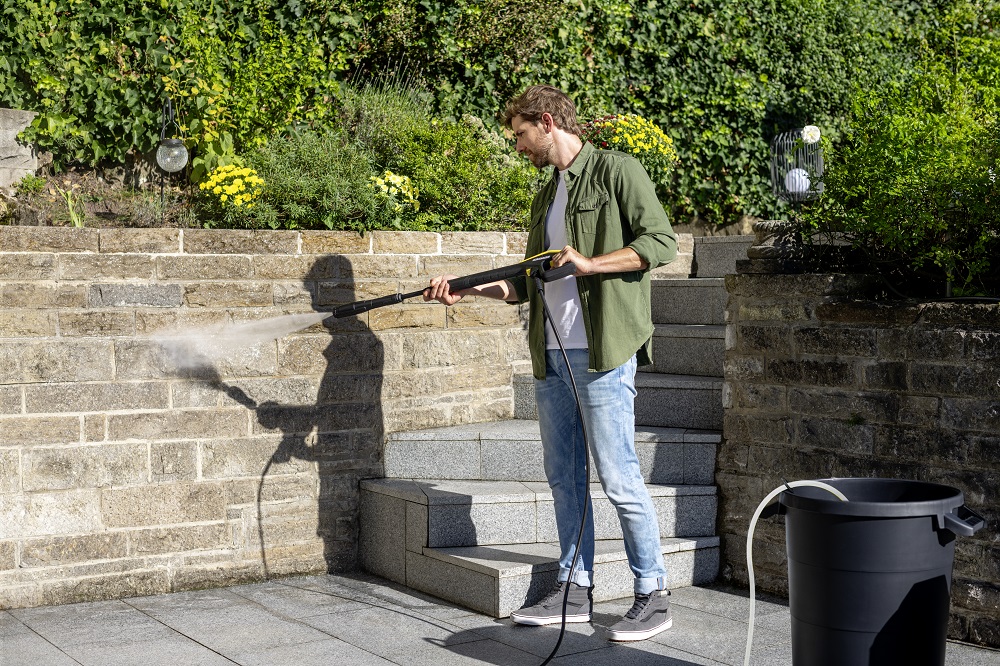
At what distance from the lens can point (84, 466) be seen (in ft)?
16.1

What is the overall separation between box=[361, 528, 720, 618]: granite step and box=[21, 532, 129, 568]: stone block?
1.26m

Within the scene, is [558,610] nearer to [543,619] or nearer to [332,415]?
[543,619]

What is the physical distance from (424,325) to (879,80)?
7.01 metres

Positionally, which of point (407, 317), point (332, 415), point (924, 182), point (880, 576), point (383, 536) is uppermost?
point (924, 182)

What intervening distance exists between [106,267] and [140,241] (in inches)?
8.0

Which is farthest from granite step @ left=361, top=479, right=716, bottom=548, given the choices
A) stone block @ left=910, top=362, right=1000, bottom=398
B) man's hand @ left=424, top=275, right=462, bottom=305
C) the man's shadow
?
stone block @ left=910, top=362, right=1000, bottom=398

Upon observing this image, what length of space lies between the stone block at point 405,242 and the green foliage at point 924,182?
1991mm

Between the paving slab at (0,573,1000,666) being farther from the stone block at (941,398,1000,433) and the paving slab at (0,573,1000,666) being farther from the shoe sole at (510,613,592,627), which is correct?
the stone block at (941,398,1000,433)

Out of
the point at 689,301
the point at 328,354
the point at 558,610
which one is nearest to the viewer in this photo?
the point at 558,610

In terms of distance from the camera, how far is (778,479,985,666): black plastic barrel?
9.90 feet

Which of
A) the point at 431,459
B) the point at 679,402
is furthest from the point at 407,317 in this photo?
the point at 679,402

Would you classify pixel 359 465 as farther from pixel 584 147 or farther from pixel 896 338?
pixel 896 338

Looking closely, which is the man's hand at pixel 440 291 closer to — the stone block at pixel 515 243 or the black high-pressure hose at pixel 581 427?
the black high-pressure hose at pixel 581 427

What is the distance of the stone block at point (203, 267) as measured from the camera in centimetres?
513
